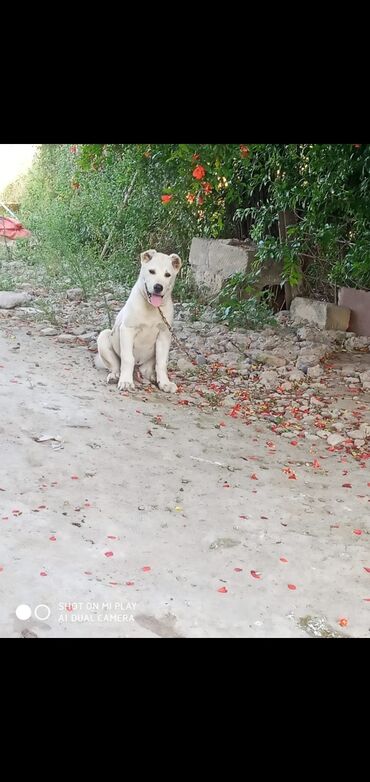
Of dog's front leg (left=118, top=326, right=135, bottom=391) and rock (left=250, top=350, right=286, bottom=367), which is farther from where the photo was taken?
rock (left=250, top=350, right=286, bottom=367)

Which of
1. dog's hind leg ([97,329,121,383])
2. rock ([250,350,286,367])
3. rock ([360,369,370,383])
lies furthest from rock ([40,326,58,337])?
rock ([360,369,370,383])

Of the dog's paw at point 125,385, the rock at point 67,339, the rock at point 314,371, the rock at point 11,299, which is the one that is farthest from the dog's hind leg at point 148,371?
the rock at point 11,299

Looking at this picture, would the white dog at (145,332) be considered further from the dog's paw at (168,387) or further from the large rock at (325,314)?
the large rock at (325,314)

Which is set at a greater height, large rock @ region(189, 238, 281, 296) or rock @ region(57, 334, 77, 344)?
large rock @ region(189, 238, 281, 296)

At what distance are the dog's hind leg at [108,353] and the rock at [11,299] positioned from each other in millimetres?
1524

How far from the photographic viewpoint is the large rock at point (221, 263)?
213 inches

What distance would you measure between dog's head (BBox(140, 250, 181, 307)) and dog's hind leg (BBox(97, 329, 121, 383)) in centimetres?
35

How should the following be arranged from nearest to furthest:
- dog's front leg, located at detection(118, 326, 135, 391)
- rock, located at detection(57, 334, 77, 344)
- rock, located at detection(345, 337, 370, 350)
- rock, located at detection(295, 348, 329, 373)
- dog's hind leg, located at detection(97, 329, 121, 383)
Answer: dog's front leg, located at detection(118, 326, 135, 391)
dog's hind leg, located at detection(97, 329, 121, 383)
rock, located at detection(295, 348, 329, 373)
rock, located at detection(57, 334, 77, 344)
rock, located at detection(345, 337, 370, 350)

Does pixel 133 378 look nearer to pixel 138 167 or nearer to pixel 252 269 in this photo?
pixel 252 269

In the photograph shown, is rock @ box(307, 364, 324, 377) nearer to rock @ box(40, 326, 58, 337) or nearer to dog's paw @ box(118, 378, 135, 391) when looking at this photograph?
dog's paw @ box(118, 378, 135, 391)

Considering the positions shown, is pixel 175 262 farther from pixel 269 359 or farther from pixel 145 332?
pixel 269 359

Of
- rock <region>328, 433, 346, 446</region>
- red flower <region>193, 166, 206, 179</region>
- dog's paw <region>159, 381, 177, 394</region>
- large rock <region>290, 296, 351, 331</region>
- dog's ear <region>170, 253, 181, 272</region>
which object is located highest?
red flower <region>193, 166, 206, 179</region>

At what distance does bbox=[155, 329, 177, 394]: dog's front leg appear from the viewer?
12.2 feet


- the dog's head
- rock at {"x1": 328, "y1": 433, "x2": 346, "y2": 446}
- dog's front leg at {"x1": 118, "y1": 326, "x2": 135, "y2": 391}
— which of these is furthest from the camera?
dog's front leg at {"x1": 118, "y1": 326, "x2": 135, "y2": 391}
